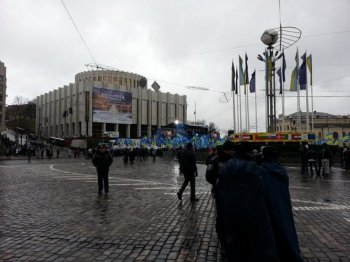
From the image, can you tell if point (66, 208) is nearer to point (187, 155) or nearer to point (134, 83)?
point (187, 155)

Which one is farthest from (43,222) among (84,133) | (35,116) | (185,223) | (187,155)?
(35,116)

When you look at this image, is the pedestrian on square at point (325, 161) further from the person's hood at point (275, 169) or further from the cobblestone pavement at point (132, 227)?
the person's hood at point (275, 169)

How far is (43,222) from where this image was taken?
22.2 feet

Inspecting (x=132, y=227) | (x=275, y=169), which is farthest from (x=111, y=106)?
(x=275, y=169)

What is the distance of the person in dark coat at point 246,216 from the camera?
304 centimetres

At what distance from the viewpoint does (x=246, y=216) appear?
3.06 meters

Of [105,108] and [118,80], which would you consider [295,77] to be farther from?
[118,80]

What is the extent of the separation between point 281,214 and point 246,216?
2.22 ft

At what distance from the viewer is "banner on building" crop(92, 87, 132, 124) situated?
73.6 metres

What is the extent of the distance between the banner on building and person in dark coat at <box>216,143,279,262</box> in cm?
7206

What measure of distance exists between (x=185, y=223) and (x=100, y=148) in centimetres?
539

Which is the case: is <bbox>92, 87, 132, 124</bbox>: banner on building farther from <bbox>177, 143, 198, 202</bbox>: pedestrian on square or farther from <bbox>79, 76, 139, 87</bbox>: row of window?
<bbox>177, 143, 198, 202</bbox>: pedestrian on square

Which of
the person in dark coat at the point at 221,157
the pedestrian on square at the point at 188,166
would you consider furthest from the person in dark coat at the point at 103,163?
Result: the person in dark coat at the point at 221,157

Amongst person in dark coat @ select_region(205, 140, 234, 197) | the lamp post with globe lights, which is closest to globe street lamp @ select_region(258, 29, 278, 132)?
the lamp post with globe lights
